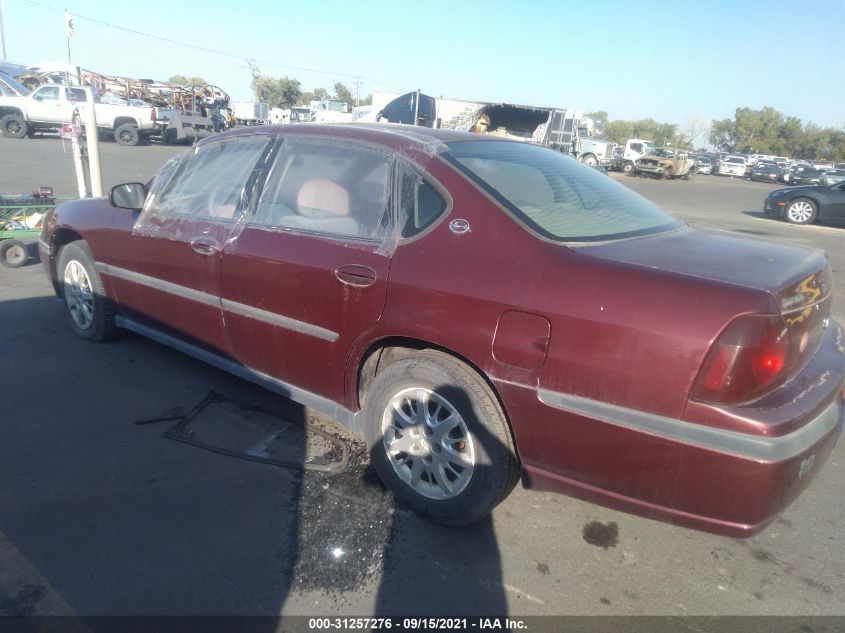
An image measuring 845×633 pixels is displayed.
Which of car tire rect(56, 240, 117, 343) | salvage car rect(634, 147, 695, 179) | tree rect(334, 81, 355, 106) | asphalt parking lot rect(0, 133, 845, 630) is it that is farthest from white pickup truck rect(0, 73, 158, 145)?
tree rect(334, 81, 355, 106)

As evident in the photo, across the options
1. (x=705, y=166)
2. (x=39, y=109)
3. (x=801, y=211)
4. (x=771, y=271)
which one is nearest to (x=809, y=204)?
(x=801, y=211)

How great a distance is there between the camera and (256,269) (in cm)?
310

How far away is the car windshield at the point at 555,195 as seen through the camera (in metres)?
2.57

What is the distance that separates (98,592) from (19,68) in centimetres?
4000

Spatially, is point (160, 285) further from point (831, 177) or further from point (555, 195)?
point (831, 177)

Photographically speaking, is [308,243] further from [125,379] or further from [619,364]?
[125,379]

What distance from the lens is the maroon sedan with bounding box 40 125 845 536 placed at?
202 cm

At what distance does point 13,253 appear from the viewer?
654 centimetres

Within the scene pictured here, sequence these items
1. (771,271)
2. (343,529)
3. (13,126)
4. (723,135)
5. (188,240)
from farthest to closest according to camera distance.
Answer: (723,135) < (13,126) < (188,240) < (343,529) < (771,271)

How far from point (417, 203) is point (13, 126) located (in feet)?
86.4

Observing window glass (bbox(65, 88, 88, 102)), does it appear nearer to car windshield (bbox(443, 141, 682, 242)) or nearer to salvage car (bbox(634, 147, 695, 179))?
car windshield (bbox(443, 141, 682, 242))

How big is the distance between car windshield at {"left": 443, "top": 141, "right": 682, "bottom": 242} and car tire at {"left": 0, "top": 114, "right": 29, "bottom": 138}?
25.9 m

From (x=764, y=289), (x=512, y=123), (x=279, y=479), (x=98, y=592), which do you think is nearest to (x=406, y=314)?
(x=279, y=479)

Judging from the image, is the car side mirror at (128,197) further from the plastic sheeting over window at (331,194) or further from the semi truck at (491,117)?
the semi truck at (491,117)
